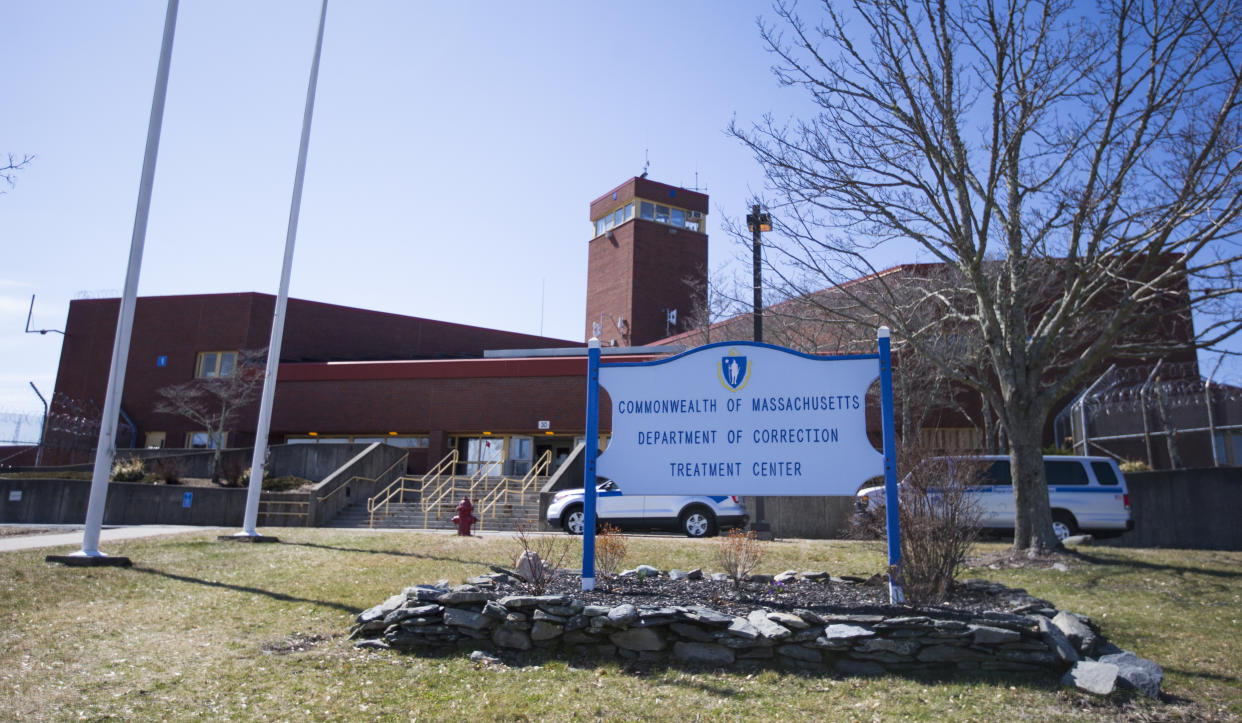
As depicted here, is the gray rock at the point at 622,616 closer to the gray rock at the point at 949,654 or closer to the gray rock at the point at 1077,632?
the gray rock at the point at 949,654

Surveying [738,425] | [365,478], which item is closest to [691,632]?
[738,425]

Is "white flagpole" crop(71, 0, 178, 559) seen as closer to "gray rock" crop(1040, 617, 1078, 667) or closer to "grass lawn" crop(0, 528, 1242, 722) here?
"grass lawn" crop(0, 528, 1242, 722)

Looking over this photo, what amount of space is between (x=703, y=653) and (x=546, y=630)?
1.33m

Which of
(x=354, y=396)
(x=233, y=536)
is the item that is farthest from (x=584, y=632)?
(x=354, y=396)

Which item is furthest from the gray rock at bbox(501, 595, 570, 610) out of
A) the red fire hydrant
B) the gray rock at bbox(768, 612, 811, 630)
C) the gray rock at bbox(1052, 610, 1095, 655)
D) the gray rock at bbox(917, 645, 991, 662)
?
the red fire hydrant

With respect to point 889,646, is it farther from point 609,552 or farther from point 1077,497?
point 1077,497

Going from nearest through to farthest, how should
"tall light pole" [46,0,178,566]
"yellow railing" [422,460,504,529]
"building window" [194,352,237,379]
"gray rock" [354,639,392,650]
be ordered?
"gray rock" [354,639,392,650], "tall light pole" [46,0,178,566], "yellow railing" [422,460,504,529], "building window" [194,352,237,379]

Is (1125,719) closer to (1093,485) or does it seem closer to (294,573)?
(294,573)

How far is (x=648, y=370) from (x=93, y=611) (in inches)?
240

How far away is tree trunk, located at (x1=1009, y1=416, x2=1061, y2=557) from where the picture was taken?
444 inches

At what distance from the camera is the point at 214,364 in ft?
116

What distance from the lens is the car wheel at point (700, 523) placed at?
16.3 metres

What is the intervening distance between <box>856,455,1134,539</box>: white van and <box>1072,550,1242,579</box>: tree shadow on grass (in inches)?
129

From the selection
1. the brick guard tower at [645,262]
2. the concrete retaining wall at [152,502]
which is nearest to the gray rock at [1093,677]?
the concrete retaining wall at [152,502]
